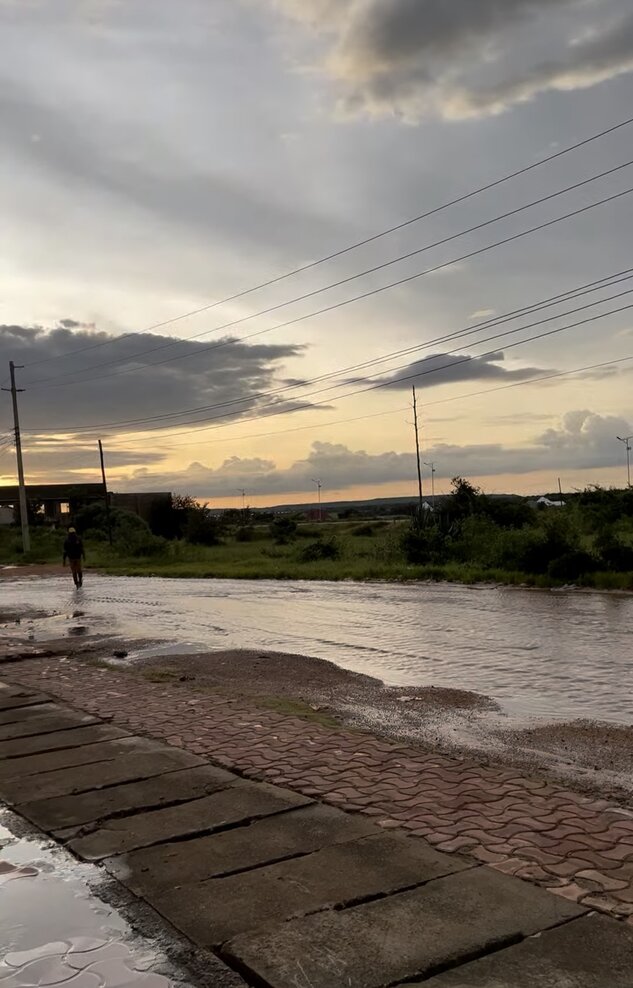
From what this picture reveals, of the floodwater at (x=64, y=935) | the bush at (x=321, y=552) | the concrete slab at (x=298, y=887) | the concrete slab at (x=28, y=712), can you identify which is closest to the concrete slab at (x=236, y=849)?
the concrete slab at (x=298, y=887)

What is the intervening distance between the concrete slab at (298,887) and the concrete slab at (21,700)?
533 cm

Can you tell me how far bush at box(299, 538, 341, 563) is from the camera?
36906 millimetres

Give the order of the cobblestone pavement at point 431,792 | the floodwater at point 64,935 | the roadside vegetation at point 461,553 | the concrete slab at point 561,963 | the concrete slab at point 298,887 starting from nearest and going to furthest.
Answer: the concrete slab at point 561,963
the floodwater at point 64,935
the concrete slab at point 298,887
the cobblestone pavement at point 431,792
the roadside vegetation at point 461,553

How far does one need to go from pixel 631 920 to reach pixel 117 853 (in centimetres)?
254

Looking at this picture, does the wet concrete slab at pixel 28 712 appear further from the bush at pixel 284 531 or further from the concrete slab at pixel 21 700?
the bush at pixel 284 531

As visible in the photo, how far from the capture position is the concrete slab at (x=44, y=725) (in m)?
7.43

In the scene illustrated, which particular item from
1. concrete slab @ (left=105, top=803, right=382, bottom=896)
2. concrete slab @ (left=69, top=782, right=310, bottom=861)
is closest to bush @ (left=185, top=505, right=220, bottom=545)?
concrete slab @ (left=69, top=782, right=310, bottom=861)

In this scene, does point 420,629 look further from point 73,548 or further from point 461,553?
point 73,548

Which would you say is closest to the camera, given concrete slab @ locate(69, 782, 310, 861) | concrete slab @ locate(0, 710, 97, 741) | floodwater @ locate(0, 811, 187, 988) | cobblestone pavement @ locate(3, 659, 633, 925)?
floodwater @ locate(0, 811, 187, 988)

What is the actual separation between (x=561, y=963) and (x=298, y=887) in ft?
4.10

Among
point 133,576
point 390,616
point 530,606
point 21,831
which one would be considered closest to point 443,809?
point 21,831

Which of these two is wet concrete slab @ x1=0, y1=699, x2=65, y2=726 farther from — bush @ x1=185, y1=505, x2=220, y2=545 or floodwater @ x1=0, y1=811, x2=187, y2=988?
bush @ x1=185, y1=505, x2=220, y2=545

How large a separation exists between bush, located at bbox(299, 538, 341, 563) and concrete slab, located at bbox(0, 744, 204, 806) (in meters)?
30.0

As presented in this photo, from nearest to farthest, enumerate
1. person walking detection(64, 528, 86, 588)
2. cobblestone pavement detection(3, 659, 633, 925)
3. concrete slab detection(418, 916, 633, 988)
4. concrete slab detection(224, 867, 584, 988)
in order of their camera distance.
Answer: concrete slab detection(418, 916, 633, 988)
concrete slab detection(224, 867, 584, 988)
cobblestone pavement detection(3, 659, 633, 925)
person walking detection(64, 528, 86, 588)
